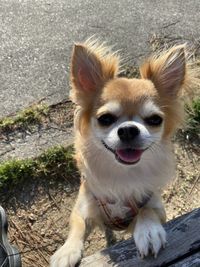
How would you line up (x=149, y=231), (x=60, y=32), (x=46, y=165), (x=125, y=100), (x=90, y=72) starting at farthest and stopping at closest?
(x=60, y=32), (x=46, y=165), (x=90, y=72), (x=125, y=100), (x=149, y=231)

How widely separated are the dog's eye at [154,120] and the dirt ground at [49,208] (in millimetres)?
867

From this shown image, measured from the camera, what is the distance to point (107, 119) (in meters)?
2.12

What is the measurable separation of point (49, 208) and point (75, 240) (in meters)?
0.67

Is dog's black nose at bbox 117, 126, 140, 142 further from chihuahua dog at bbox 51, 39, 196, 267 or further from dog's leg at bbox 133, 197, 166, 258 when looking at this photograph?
dog's leg at bbox 133, 197, 166, 258

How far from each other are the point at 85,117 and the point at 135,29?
174 centimetres

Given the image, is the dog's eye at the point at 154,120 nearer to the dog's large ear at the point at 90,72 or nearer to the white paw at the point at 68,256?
the dog's large ear at the point at 90,72

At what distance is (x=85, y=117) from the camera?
2260 mm

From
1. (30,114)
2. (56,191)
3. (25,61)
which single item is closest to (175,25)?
(25,61)

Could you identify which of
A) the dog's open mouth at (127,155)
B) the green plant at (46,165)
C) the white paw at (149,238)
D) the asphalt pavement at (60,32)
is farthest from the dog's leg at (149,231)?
the asphalt pavement at (60,32)

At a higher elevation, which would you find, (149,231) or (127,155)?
(127,155)

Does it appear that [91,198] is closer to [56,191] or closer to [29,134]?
[56,191]

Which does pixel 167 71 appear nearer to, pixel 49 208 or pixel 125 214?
→ pixel 125 214

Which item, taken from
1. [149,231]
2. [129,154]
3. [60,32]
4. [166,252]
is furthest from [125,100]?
[60,32]

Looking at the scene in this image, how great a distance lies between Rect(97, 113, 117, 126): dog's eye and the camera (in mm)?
2102
